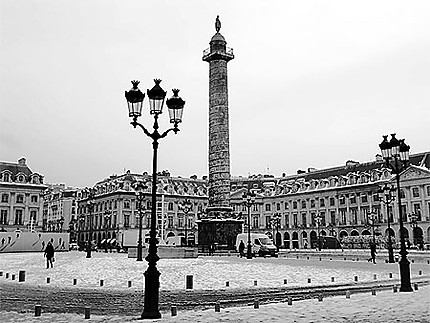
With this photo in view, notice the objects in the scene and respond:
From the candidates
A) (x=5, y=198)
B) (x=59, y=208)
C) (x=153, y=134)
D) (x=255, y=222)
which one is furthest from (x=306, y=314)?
(x=59, y=208)

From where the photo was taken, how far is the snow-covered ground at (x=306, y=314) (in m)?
8.90

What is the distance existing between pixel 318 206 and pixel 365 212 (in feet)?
28.2

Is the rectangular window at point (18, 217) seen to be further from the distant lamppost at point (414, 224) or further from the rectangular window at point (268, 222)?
the distant lamppost at point (414, 224)

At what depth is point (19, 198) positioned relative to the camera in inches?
2840

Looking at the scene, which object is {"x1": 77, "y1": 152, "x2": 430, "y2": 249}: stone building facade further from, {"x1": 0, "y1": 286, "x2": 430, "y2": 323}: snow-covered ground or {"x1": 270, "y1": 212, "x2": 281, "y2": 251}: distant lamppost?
{"x1": 0, "y1": 286, "x2": 430, "y2": 323}: snow-covered ground

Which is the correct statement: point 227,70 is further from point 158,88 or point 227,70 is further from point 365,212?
point 365,212

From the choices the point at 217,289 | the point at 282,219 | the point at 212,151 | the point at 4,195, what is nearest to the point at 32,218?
the point at 4,195

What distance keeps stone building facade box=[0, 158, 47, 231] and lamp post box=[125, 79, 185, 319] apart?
64.2 metres

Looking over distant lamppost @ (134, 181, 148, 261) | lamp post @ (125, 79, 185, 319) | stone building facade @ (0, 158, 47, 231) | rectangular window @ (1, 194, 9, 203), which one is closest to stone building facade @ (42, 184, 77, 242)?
Result: stone building facade @ (0, 158, 47, 231)

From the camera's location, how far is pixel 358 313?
951cm

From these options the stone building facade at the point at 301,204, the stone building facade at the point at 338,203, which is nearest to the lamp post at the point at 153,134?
the stone building facade at the point at 301,204

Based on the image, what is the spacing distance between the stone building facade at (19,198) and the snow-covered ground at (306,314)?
6459 cm

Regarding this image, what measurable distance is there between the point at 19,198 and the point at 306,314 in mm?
69445

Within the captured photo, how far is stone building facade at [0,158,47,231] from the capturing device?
232ft
